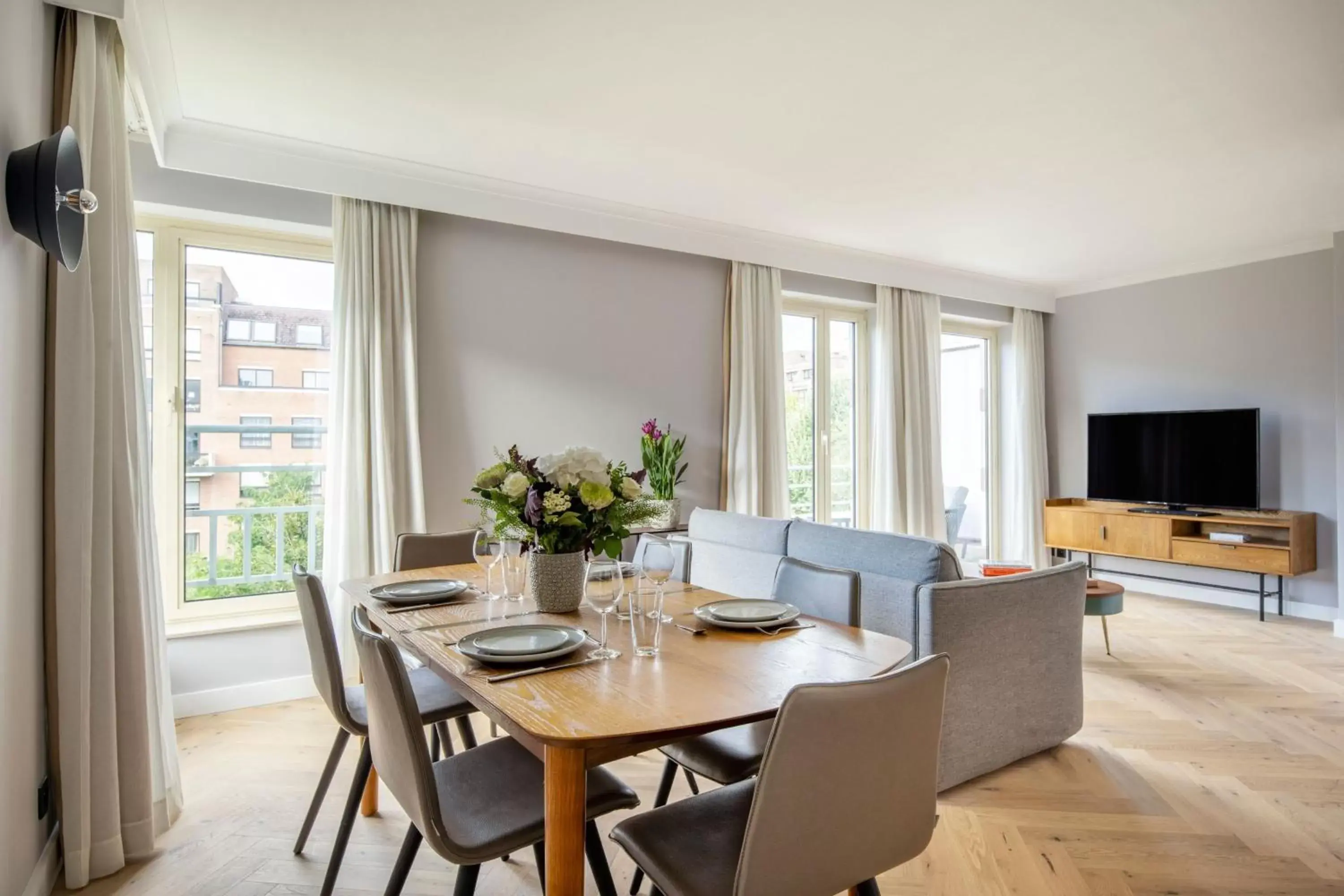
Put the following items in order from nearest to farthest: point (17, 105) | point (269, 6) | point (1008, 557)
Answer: point (17, 105), point (269, 6), point (1008, 557)

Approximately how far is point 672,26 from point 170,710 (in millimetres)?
2820

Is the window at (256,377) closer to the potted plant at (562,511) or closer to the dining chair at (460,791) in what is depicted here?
the potted plant at (562,511)

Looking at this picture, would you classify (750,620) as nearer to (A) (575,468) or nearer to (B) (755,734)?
(B) (755,734)

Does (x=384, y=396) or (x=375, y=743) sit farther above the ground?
(x=384, y=396)

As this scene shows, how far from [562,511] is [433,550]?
128cm

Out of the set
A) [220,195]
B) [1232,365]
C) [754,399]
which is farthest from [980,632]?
[1232,365]

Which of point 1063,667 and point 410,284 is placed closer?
point 1063,667

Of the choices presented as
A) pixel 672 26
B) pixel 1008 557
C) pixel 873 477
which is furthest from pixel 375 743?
pixel 1008 557

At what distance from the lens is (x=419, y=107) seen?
2945mm

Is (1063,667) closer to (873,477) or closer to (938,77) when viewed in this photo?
(938,77)

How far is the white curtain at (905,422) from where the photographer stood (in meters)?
5.46

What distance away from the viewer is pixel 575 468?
1.81 m

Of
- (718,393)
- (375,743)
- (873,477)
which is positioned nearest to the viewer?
(375,743)

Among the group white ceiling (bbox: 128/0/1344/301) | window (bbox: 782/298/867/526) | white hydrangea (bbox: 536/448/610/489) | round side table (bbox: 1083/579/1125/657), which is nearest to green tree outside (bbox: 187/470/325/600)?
white ceiling (bbox: 128/0/1344/301)
